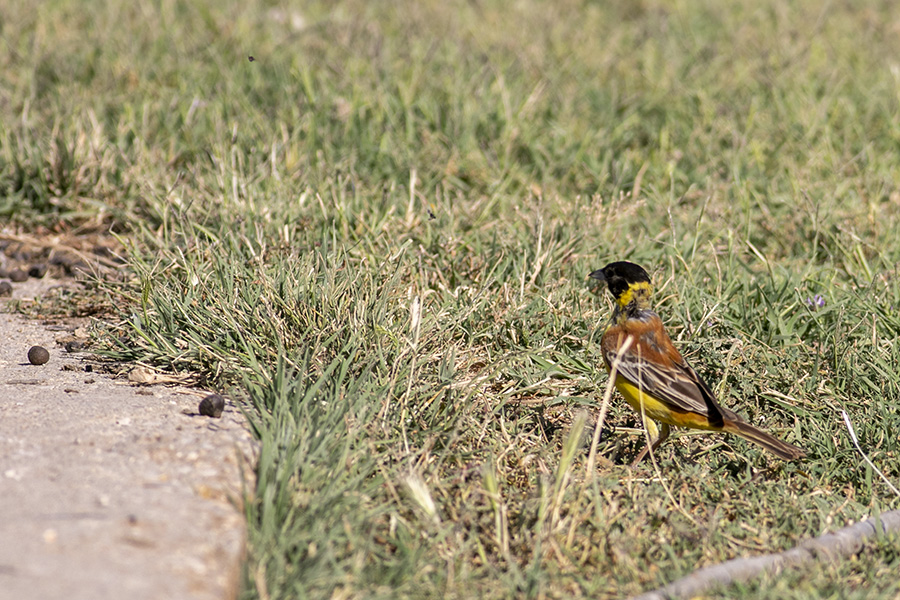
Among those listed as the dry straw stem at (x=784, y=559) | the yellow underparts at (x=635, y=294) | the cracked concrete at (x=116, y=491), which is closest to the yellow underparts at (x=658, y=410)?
the yellow underparts at (x=635, y=294)

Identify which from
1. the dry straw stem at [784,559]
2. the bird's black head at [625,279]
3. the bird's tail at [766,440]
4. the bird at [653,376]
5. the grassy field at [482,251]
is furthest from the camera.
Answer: the bird's black head at [625,279]

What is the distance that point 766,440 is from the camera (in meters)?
4.03

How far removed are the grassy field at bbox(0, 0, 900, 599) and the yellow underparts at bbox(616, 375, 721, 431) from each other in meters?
0.17

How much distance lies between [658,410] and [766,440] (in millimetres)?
470

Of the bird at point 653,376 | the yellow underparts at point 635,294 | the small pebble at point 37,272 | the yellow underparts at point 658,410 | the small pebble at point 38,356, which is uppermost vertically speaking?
the yellow underparts at point 635,294

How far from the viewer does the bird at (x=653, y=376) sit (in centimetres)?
413

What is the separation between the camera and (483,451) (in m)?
3.96

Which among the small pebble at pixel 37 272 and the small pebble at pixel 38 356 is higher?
the small pebble at pixel 38 356

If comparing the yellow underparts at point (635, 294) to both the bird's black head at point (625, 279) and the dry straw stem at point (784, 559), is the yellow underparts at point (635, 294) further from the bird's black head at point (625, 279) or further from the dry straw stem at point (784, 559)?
the dry straw stem at point (784, 559)

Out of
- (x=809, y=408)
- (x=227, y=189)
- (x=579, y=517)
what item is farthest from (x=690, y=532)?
(x=227, y=189)

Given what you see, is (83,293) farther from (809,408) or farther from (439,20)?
(439,20)

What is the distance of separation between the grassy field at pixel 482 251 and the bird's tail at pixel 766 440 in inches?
5.8

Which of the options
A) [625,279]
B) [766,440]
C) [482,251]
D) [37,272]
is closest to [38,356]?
[37,272]

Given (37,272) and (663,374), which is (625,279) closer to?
(663,374)
